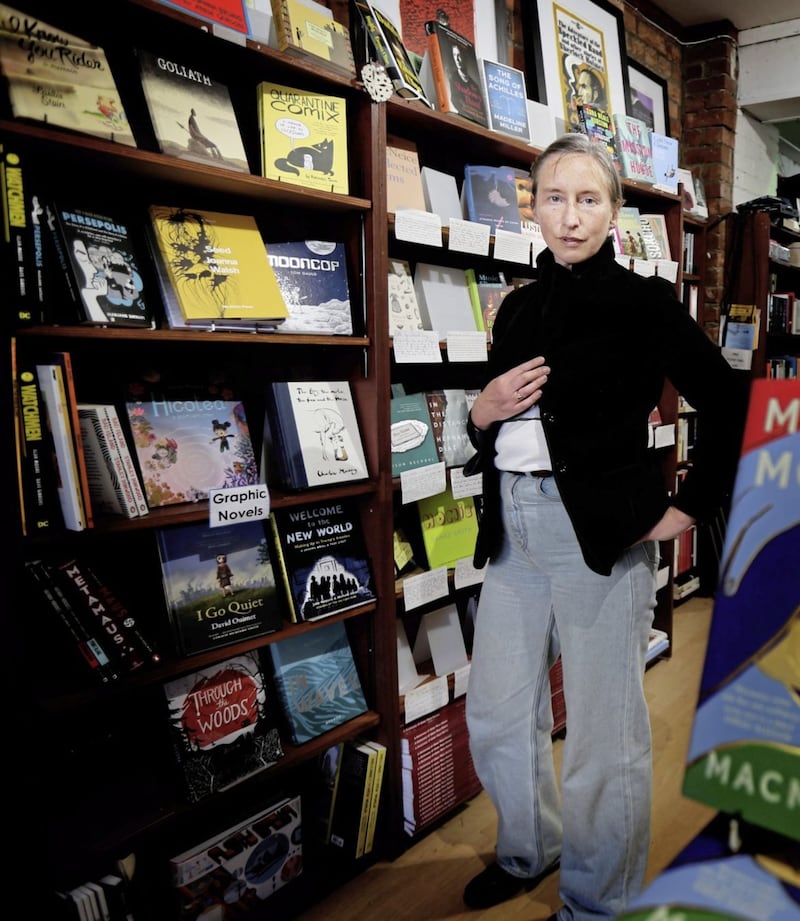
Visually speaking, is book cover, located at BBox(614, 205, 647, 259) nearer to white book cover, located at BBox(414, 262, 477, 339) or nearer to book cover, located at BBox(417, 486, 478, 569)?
white book cover, located at BBox(414, 262, 477, 339)

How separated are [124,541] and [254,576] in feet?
1.03

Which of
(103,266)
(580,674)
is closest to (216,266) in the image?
(103,266)

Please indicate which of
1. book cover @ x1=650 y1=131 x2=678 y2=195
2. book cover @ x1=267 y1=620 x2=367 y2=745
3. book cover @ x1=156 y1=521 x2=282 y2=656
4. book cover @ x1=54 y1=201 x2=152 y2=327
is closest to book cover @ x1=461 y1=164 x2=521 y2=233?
book cover @ x1=650 y1=131 x2=678 y2=195

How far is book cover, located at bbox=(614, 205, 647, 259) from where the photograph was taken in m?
2.64

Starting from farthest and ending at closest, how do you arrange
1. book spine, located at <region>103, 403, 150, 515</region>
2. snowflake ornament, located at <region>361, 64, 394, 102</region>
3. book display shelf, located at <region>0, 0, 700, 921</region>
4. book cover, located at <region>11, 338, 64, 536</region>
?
snowflake ornament, located at <region>361, 64, 394, 102</region> → book spine, located at <region>103, 403, 150, 515</region> → book display shelf, located at <region>0, 0, 700, 921</region> → book cover, located at <region>11, 338, 64, 536</region>

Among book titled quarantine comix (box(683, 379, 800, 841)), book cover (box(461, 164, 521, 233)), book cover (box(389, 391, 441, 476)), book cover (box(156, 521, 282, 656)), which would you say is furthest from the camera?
book cover (box(461, 164, 521, 233))

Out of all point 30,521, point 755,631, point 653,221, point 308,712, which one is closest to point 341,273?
point 30,521

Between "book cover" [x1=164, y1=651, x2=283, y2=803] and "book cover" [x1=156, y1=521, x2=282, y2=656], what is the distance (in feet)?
0.31

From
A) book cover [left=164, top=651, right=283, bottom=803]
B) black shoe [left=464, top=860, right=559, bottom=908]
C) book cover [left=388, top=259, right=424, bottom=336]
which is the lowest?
black shoe [left=464, top=860, right=559, bottom=908]

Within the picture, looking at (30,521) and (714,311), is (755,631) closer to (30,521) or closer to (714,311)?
(30,521)

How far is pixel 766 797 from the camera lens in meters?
0.54

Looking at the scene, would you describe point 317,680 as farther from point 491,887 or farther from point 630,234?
point 630,234

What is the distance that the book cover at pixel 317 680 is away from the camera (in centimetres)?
169

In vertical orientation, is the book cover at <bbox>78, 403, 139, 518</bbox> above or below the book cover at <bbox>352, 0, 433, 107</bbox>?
below
